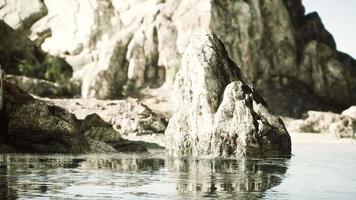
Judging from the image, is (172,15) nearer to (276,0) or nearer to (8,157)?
(276,0)

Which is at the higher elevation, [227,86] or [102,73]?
[102,73]

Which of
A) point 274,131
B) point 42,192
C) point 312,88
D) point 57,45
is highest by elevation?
point 57,45

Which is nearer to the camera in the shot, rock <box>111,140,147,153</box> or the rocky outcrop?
the rocky outcrop

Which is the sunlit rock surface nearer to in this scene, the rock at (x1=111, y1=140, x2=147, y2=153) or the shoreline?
the rock at (x1=111, y1=140, x2=147, y2=153)

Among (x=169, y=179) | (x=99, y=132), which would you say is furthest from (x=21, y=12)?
(x=169, y=179)

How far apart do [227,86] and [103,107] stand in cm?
3380

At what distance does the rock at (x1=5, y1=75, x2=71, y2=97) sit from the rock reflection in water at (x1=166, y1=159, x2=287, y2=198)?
62.1m

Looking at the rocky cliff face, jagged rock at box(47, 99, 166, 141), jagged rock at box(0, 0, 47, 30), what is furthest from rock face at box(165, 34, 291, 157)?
jagged rock at box(0, 0, 47, 30)

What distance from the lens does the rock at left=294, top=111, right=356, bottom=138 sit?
293 feet


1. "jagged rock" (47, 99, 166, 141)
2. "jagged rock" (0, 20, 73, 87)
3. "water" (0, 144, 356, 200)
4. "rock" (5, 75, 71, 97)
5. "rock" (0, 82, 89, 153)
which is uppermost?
"jagged rock" (0, 20, 73, 87)

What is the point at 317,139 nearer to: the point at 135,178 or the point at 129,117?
the point at 129,117

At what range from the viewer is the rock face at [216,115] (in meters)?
48.5

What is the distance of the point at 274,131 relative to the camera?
50250mm

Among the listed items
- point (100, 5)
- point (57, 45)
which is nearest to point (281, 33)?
point (100, 5)
